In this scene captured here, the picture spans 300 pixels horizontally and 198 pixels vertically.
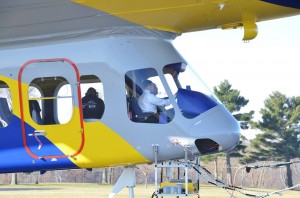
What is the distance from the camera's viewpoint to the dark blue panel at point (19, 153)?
53.3 feet

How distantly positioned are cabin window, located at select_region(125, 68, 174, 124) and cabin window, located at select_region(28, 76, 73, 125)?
1.29m

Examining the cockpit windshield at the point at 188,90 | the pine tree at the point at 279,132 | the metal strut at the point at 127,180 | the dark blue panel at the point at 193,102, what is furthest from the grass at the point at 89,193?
the pine tree at the point at 279,132

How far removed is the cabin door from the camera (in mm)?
16172

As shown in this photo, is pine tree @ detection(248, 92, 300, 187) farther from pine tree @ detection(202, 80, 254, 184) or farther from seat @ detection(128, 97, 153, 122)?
seat @ detection(128, 97, 153, 122)

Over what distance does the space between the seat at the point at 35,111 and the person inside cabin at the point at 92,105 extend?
1.00 metres

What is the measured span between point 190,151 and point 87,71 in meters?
2.76

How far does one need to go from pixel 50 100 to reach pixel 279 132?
67.7 m

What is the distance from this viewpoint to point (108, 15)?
54.1 ft

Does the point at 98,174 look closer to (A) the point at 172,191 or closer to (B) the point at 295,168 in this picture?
(B) the point at 295,168

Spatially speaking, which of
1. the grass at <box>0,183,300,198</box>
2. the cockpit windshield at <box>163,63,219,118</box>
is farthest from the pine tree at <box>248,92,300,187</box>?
the cockpit windshield at <box>163,63,219,118</box>

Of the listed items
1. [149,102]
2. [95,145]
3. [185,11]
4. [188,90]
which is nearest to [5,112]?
[95,145]

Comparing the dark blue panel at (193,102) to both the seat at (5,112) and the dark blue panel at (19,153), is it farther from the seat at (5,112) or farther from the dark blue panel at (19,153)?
the seat at (5,112)

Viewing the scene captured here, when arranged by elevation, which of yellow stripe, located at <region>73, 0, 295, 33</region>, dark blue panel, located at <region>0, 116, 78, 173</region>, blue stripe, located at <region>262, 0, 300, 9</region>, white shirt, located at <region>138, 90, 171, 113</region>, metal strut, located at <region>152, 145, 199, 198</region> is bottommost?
metal strut, located at <region>152, 145, 199, 198</region>

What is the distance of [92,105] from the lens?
1630 cm
